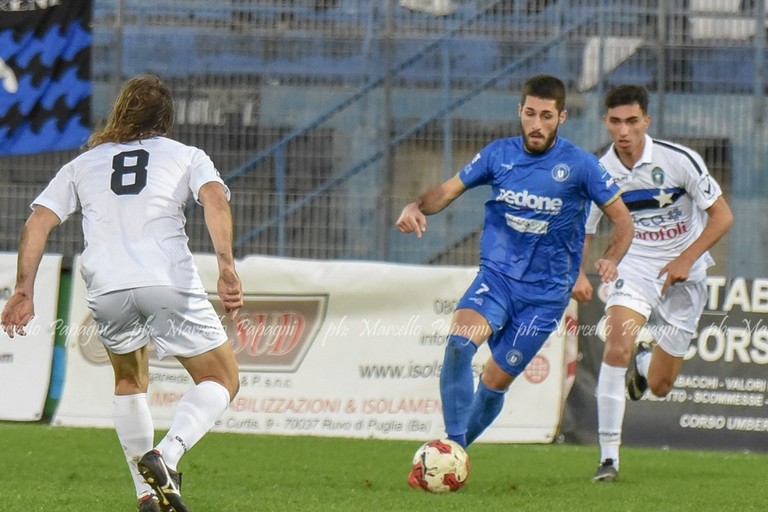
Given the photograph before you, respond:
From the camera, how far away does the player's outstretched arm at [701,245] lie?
8469 mm

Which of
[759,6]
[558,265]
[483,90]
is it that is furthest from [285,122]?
[558,265]

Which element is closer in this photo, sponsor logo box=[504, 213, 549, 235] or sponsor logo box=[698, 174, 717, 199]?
sponsor logo box=[504, 213, 549, 235]

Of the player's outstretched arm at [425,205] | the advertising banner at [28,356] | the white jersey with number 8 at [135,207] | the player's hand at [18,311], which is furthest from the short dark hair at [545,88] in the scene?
the advertising banner at [28,356]

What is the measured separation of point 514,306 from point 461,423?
73 cm

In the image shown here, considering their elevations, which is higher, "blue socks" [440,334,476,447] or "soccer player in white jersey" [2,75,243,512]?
"soccer player in white jersey" [2,75,243,512]

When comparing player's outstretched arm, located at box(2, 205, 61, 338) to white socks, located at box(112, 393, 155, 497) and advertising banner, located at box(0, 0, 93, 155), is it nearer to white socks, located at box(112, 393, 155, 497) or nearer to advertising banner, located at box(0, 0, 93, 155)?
white socks, located at box(112, 393, 155, 497)

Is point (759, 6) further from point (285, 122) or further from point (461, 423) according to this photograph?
point (461, 423)

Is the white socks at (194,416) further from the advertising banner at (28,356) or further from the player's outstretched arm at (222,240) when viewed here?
the advertising banner at (28,356)

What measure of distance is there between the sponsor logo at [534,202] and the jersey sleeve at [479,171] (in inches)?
6.6

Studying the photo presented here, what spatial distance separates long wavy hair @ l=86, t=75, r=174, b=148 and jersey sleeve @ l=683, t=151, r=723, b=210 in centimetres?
401

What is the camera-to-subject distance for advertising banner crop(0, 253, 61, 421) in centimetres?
1148

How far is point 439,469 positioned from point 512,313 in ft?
3.53

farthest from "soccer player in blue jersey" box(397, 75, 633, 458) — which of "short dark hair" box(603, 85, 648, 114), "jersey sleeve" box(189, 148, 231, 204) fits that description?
"jersey sleeve" box(189, 148, 231, 204)

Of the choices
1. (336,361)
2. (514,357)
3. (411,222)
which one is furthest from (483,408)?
(336,361)
